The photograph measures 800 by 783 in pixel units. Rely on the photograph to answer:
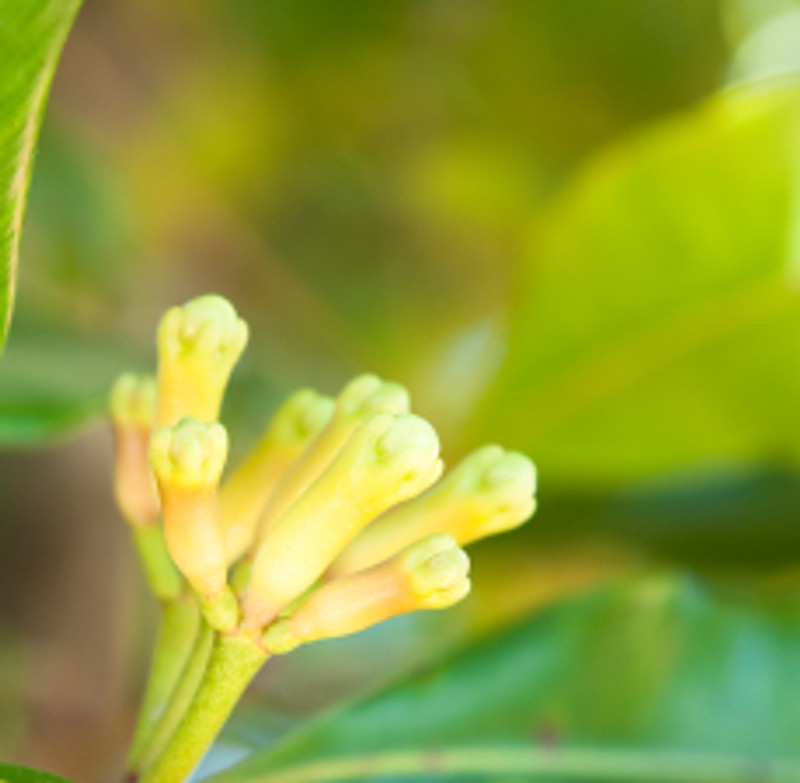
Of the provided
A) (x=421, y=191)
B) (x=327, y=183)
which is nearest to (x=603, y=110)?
(x=421, y=191)

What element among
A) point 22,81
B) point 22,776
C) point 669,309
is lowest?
point 22,776

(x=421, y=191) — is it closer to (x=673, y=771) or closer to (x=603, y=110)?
(x=603, y=110)

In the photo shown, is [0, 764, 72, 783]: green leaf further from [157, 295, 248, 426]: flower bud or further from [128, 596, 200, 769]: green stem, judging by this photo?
[157, 295, 248, 426]: flower bud

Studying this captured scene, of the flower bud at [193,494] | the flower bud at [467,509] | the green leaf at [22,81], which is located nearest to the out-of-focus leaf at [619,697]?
the flower bud at [467,509]

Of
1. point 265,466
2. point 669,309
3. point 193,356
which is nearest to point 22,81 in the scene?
point 193,356

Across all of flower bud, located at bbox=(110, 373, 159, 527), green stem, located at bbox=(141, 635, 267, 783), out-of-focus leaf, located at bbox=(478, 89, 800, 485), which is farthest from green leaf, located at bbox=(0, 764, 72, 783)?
out-of-focus leaf, located at bbox=(478, 89, 800, 485)

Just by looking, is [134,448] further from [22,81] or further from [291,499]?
[22,81]

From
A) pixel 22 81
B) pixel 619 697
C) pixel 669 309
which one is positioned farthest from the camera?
pixel 669 309

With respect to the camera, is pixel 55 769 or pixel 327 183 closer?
pixel 55 769

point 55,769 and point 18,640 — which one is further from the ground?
point 18,640
